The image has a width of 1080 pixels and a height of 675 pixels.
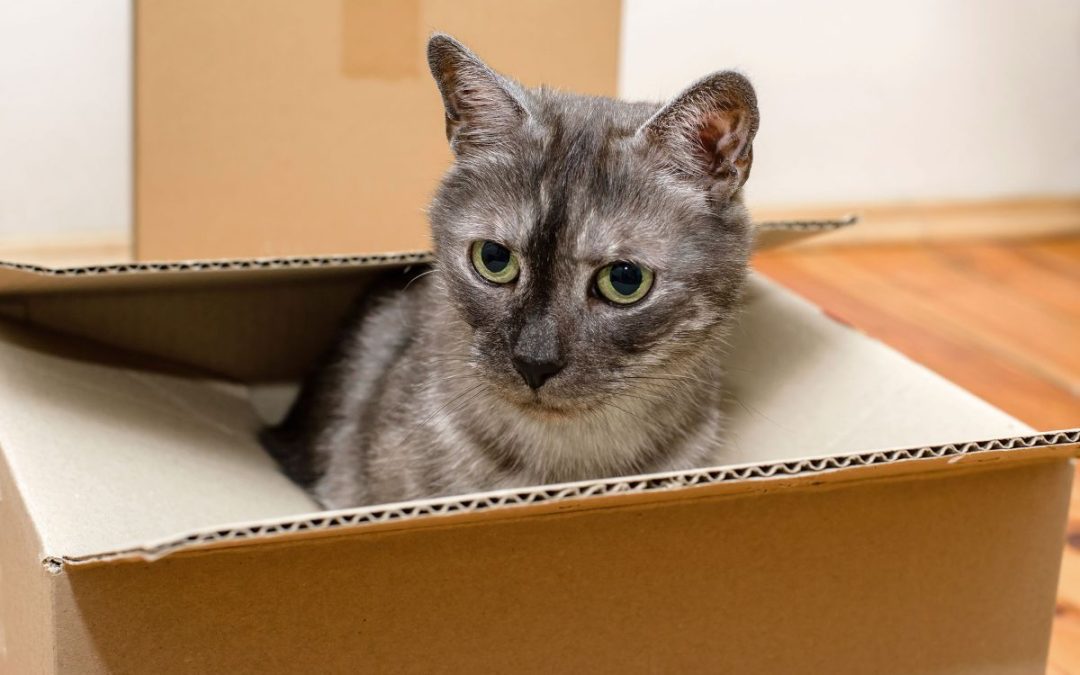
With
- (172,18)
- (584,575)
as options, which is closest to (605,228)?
(584,575)

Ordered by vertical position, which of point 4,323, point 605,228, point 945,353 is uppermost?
point 605,228

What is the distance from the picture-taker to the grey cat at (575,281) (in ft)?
3.85

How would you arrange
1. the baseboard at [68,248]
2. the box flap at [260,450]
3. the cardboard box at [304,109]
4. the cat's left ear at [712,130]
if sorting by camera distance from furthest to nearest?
1. the baseboard at [68,248]
2. the cardboard box at [304,109]
3. the cat's left ear at [712,130]
4. the box flap at [260,450]

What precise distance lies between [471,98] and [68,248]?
1898mm

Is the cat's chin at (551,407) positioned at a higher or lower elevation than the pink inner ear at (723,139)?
lower

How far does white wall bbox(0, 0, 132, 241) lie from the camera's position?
2.65m

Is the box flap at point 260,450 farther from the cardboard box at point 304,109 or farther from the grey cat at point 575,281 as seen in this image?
the cardboard box at point 304,109

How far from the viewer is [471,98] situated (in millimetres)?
1252

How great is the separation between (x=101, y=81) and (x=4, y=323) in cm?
150

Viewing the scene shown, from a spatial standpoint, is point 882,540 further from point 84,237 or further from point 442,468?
point 84,237

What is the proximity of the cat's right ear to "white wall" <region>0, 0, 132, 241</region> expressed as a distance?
5.10 ft

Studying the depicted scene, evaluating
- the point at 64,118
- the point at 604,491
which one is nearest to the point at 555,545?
the point at 604,491

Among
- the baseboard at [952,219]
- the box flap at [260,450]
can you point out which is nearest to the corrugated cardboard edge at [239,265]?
the box flap at [260,450]

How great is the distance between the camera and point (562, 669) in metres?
1.09
